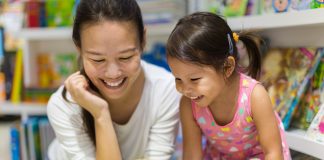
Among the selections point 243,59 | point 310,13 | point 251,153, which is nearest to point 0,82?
point 243,59

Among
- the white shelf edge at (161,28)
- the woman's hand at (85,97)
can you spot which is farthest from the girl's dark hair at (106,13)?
the white shelf edge at (161,28)

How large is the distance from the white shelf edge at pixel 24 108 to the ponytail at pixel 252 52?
3.98ft

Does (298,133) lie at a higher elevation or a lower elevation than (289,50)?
lower

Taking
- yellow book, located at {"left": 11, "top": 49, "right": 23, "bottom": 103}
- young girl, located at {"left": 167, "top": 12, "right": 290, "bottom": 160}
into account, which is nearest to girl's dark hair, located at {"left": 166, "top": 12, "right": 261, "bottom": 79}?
young girl, located at {"left": 167, "top": 12, "right": 290, "bottom": 160}

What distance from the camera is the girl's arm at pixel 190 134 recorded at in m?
1.01

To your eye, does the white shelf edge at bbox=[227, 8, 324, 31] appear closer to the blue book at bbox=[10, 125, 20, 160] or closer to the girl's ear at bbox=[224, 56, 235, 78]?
the girl's ear at bbox=[224, 56, 235, 78]

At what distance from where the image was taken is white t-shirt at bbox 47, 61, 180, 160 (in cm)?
105

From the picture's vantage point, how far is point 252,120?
93cm

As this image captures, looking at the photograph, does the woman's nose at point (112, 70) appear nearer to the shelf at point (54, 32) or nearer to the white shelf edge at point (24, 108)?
the shelf at point (54, 32)

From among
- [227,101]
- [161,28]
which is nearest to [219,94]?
[227,101]

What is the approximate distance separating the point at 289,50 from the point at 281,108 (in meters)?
0.22

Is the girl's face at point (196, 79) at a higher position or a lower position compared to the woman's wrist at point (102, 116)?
higher

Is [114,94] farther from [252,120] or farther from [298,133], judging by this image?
[298,133]

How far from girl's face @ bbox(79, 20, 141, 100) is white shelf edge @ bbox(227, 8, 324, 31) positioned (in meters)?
0.43
